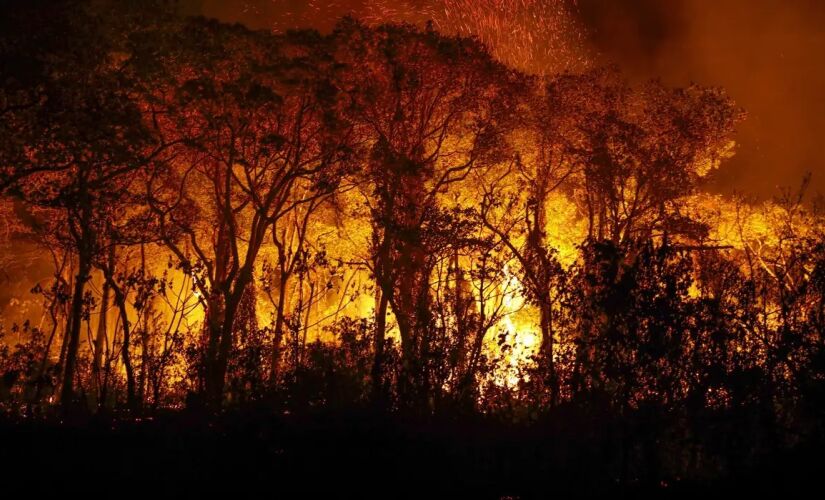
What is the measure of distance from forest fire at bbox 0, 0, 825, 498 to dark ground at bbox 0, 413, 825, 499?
38 millimetres

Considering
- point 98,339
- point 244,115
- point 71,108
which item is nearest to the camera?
point 71,108

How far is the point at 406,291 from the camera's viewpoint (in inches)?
605

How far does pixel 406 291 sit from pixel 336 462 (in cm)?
637

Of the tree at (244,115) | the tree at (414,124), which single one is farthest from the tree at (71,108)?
the tree at (414,124)

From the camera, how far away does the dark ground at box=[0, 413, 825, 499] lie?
848cm

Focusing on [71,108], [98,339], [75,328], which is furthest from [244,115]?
[98,339]

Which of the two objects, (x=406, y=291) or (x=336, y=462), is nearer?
(x=336, y=462)

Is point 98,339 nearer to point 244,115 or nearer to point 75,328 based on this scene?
point 75,328

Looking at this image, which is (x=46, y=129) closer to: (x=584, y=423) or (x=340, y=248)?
(x=584, y=423)

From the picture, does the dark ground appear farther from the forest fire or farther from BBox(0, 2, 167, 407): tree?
BBox(0, 2, 167, 407): tree

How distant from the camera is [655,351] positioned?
378 inches

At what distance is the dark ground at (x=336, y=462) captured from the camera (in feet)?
27.8

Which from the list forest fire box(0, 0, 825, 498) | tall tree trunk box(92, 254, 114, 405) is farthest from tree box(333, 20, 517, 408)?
tall tree trunk box(92, 254, 114, 405)

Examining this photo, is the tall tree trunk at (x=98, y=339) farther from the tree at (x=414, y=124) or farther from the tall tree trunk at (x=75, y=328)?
the tree at (x=414, y=124)
